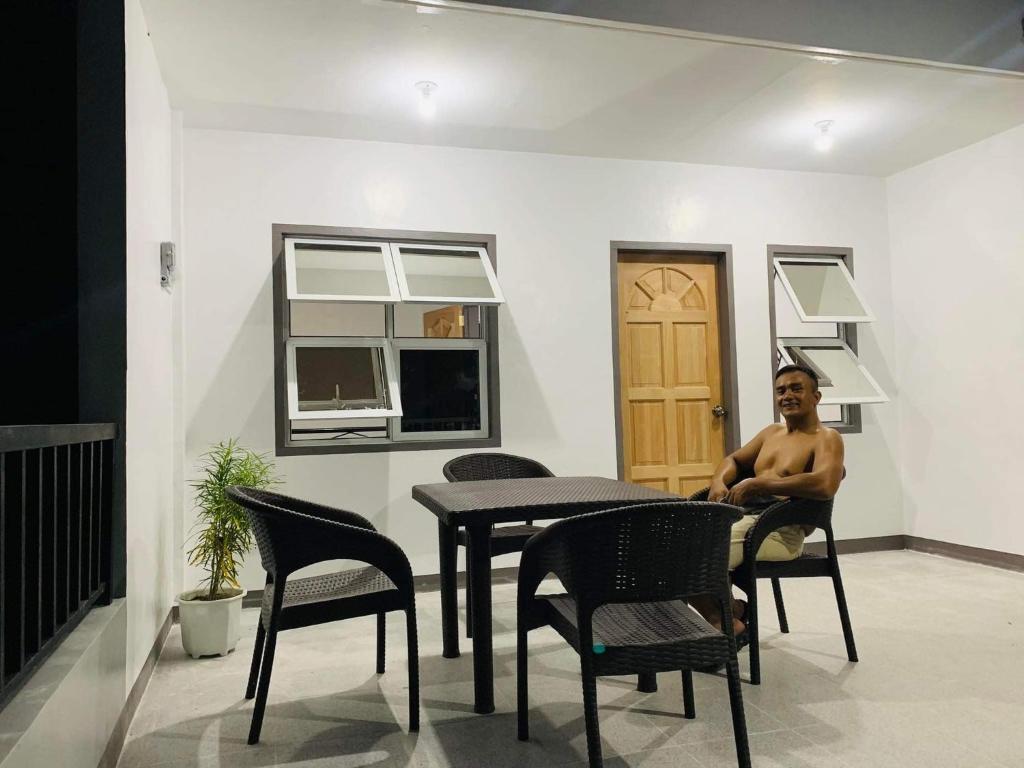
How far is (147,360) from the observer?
3.33 metres

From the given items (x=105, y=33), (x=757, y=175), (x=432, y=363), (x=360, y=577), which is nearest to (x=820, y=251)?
(x=757, y=175)

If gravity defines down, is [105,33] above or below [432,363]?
above

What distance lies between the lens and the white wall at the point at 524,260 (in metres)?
4.66

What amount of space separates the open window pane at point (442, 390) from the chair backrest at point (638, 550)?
292cm

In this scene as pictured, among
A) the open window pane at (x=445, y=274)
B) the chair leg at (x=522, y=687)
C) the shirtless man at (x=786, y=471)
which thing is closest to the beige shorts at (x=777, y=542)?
the shirtless man at (x=786, y=471)

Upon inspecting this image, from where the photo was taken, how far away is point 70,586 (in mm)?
2225

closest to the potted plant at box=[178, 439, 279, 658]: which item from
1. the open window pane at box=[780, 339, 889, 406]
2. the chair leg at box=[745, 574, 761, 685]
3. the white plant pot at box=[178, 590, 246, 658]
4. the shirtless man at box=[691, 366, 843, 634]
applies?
the white plant pot at box=[178, 590, 246, 658]

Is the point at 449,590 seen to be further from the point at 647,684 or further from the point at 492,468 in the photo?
the point at 492,468

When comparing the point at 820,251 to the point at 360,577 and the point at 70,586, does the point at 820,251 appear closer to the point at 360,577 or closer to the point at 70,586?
the point at 360,577

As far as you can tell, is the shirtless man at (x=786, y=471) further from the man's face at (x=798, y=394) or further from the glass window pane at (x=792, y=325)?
the glass window pane at (x=792, y=325)

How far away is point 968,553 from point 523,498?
4.09 metres

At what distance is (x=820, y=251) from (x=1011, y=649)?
327 centimetres

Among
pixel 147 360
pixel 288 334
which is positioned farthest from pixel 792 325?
pixel 147 360

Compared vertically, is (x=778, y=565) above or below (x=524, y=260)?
below
